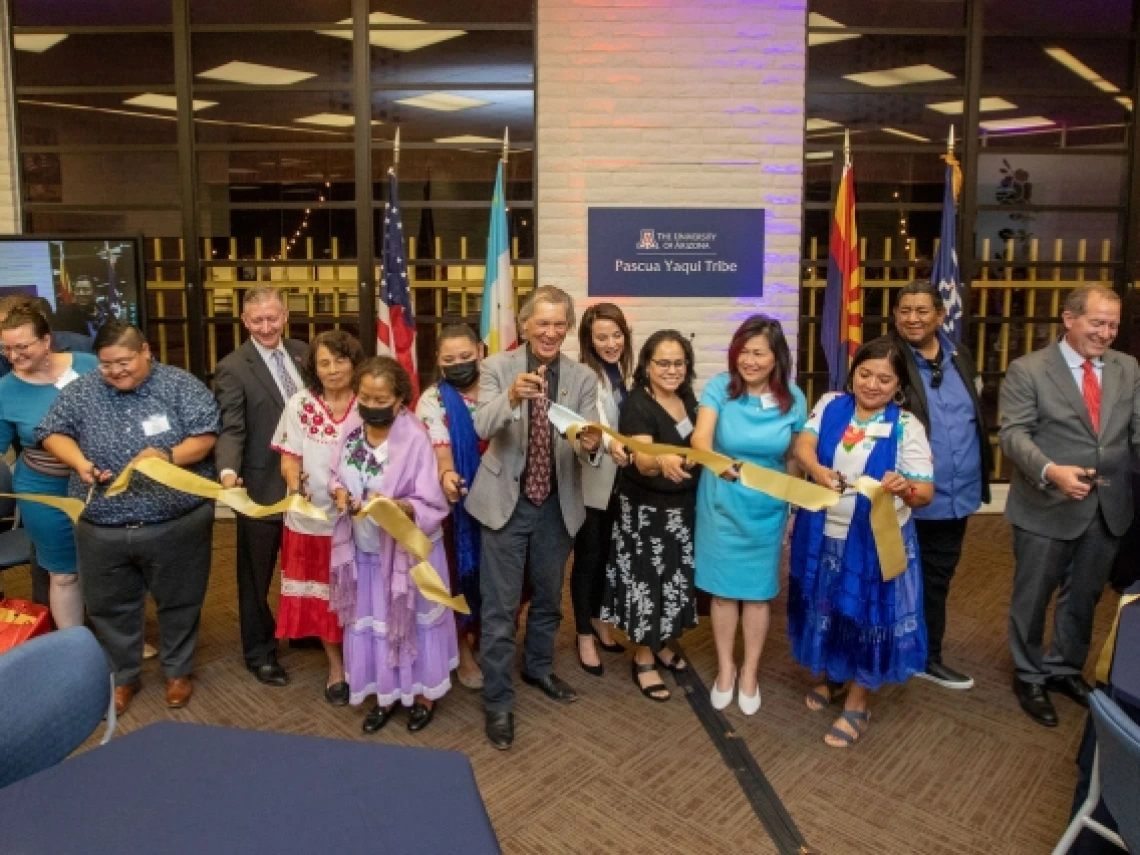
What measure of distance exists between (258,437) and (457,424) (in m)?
0.88

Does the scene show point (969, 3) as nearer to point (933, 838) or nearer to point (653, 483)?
point (653, 483)

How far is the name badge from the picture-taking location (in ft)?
11.1

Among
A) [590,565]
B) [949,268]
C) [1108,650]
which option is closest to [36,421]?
[590,565]

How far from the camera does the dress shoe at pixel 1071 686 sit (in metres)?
3.59

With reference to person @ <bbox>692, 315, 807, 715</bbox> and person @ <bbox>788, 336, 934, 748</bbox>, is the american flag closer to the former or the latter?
person @ <bbox>692, 315, 807, 715</bbox>

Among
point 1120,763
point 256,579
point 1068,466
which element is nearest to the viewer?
point 1120,763

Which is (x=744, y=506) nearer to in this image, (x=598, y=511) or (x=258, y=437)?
(x=598, y=511)

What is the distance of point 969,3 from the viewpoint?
6109mm

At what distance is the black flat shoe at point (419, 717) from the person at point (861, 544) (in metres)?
1.45

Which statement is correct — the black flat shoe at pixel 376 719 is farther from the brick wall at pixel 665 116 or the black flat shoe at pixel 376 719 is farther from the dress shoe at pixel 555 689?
the brick wall at pixel 665 116

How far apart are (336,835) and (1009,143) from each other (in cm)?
660

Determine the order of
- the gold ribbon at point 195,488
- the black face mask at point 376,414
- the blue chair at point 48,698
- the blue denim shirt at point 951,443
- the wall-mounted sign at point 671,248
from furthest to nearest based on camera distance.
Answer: the wall-mounted sign at point 671,248 < the blue denim shirt at point 951,443 < the gold ribbon at point 195,488 < the black face mask at point 376,414 < the blue chair at point 48,698

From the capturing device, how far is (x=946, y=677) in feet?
12.6

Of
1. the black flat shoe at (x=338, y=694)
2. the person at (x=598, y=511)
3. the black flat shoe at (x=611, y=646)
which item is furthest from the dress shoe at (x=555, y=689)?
the black flat shoe at (x=338, y=694)
